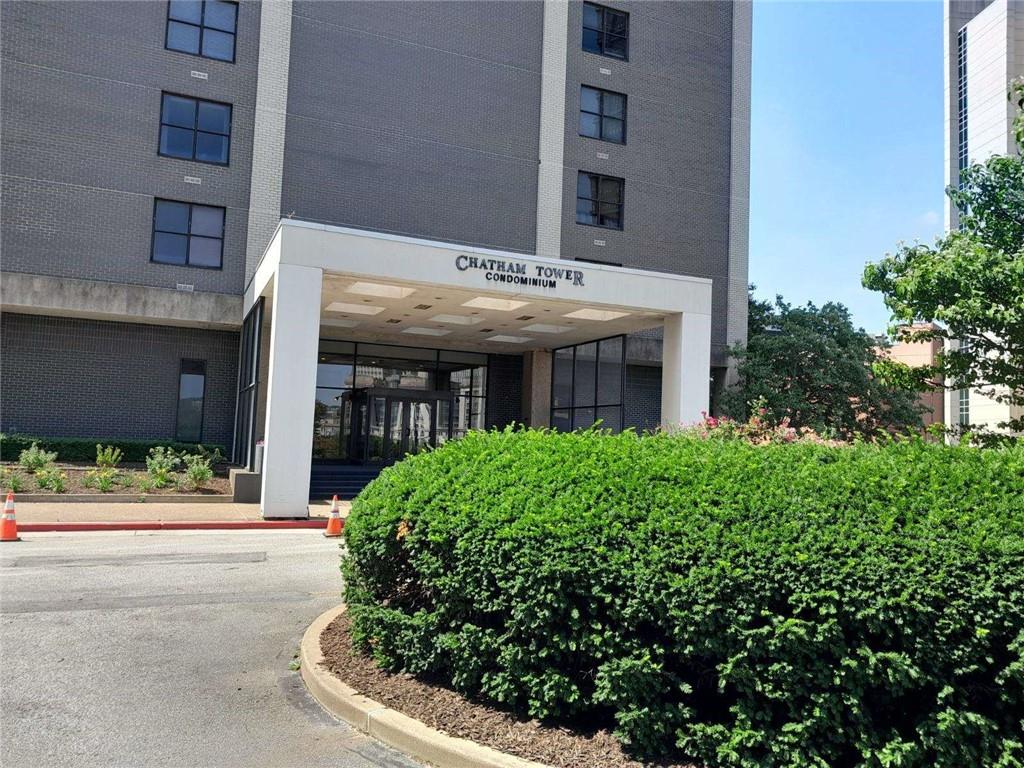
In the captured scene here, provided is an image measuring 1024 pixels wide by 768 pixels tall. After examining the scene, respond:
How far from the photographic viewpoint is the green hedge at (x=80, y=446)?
67.5ft

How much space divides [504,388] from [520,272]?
1175cm

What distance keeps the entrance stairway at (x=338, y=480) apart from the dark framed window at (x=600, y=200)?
12107 mm

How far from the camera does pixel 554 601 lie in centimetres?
430

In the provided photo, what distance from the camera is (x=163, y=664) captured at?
20.2 feet

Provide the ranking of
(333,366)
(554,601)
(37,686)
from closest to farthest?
(554,601) < (37,686) < (333,366)

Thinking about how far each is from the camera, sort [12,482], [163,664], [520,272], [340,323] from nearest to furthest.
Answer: [163,664] < [12,482] < [520,272] < [340,323]

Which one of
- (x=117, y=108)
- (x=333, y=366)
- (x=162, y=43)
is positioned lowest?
(x=333, y=366)

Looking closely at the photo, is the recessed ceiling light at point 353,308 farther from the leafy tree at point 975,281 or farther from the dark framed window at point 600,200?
the leafy tree at point 975,281

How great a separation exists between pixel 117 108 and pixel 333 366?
994cm

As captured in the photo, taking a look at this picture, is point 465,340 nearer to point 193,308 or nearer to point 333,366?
point 333,366

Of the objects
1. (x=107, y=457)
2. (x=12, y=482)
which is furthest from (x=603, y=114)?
(x=12, y=482)

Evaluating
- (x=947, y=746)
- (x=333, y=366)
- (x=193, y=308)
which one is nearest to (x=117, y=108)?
(x=193, y=308)

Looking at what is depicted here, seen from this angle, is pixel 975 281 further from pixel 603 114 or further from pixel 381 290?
pixel 603 114

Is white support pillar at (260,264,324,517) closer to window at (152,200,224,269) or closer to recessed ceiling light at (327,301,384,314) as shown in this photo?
recessed ceiling light at (327,301,384,314)
